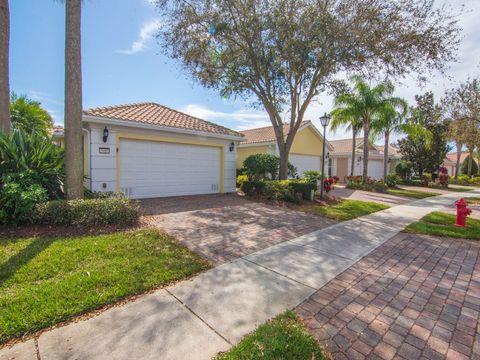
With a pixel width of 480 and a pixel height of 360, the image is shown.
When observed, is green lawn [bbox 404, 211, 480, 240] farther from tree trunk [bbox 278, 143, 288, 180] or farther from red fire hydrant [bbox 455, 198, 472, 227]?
tree trunk [bbox 278, 143, 288, 180]

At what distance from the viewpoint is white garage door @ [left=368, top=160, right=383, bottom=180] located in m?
25.9

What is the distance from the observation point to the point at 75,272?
3.52 metres

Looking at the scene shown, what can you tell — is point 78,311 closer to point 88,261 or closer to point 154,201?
point 88,261

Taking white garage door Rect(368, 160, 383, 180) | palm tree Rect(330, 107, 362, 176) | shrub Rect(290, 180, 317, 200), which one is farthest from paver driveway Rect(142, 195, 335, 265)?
white garage door Rect(368, 160, 383, 180)

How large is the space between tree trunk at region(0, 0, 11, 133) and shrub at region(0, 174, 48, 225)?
2721 millimetres

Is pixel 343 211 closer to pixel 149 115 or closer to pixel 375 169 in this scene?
pixel 149 115

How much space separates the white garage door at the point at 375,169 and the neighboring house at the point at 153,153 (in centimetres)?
1941

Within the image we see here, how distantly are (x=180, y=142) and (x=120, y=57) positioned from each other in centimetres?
385

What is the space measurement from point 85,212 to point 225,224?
3330mm

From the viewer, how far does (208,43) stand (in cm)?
1084

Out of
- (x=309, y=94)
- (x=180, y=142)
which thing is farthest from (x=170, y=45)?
(x=309, y=94)

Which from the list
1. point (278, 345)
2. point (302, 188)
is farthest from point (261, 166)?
point (278, 345)

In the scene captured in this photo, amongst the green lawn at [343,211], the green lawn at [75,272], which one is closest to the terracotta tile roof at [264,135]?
the green lawn at [343,211]

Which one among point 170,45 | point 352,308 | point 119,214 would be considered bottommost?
point 352,308
